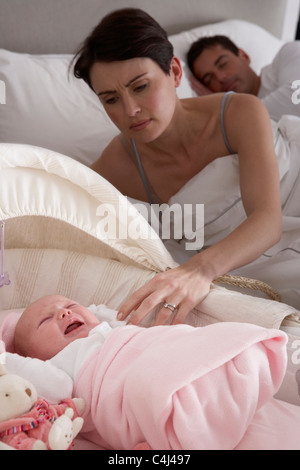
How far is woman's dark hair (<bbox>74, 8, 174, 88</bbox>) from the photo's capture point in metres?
1.30

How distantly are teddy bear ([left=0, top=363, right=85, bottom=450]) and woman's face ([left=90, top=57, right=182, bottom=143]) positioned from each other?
0.79 metres

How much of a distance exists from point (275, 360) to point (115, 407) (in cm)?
24

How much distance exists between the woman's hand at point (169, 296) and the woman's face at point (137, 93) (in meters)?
0.49

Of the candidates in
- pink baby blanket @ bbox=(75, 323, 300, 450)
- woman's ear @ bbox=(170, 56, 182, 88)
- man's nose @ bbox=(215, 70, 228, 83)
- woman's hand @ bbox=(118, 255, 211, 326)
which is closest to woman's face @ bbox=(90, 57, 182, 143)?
woman's ear @ bbox=(170, 56, 182, 88)

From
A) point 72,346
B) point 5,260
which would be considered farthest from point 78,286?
point 72,346

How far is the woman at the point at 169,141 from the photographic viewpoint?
3.51 feet

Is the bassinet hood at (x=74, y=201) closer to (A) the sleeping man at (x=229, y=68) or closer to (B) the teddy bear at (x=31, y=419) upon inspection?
(B) the teddy bear at (x=31, y=419)

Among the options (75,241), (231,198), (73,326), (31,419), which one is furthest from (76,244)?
(31,419)

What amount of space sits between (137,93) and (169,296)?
0.58 m

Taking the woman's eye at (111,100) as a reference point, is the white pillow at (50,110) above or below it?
below

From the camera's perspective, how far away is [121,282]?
1.18 m

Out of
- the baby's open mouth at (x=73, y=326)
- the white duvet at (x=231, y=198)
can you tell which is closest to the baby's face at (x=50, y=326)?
the baby's open mouth at (x=73, y=326)

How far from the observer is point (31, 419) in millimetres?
733
